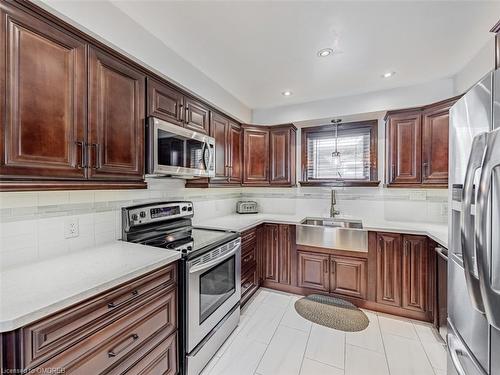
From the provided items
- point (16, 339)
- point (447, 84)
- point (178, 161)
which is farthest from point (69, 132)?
point (447, 84)

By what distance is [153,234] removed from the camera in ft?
6.57

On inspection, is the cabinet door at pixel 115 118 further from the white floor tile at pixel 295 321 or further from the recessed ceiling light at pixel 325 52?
the white floor tile at pixel 295 321

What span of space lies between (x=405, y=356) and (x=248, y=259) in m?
1.61

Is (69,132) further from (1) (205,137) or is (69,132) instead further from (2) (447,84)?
(2) (447,84)

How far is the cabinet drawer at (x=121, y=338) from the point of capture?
965 mm

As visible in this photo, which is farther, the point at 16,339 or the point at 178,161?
the point at 178,161

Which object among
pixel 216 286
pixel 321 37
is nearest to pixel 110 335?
pixel 216 286

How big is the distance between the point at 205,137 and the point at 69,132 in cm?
114

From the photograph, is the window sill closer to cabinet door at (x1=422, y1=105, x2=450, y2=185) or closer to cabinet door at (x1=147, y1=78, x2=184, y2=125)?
cabinet door at (x1=422, y1=105, x2=450, y2=185)

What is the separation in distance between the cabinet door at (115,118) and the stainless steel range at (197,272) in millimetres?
490

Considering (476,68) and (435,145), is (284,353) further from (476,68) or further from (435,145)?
(476,68)

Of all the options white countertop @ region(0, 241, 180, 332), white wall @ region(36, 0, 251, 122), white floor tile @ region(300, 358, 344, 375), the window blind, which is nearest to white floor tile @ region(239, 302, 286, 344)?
white floor tile @ region(300, 358, 344, 375)

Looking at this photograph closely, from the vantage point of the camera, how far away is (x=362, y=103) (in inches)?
119

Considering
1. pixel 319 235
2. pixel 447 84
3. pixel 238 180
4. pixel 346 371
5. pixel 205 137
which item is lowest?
pixel 346 371
